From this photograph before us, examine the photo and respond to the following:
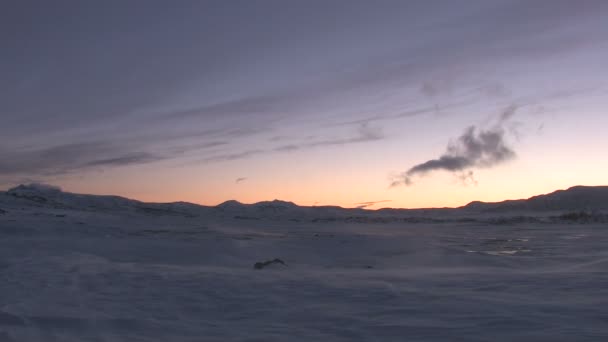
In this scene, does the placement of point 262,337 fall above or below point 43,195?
below

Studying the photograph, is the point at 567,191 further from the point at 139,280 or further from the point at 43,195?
the point at 139,280

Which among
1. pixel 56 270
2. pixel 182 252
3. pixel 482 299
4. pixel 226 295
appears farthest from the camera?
pixel 182 252

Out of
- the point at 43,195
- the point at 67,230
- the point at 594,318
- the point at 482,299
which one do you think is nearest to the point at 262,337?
the point at 482,299

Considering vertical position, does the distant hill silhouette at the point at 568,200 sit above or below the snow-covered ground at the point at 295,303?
above

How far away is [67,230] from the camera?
1980 cm

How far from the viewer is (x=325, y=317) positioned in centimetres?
567

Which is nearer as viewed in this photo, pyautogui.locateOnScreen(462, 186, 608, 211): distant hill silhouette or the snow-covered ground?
the snow-covered ground

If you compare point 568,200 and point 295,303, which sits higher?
point 568,200

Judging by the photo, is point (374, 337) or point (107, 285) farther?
point (107, 285)

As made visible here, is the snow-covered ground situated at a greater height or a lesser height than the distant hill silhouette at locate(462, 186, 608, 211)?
lesser

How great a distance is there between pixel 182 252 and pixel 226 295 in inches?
273

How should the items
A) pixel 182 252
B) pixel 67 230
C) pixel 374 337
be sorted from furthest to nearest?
pixel 67 230, pixel 182 252, pixel 374 337

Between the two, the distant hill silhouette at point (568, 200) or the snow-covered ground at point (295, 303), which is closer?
the snow-covered ground at point (295, 303)

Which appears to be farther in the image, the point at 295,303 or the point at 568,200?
the point at 568,200
